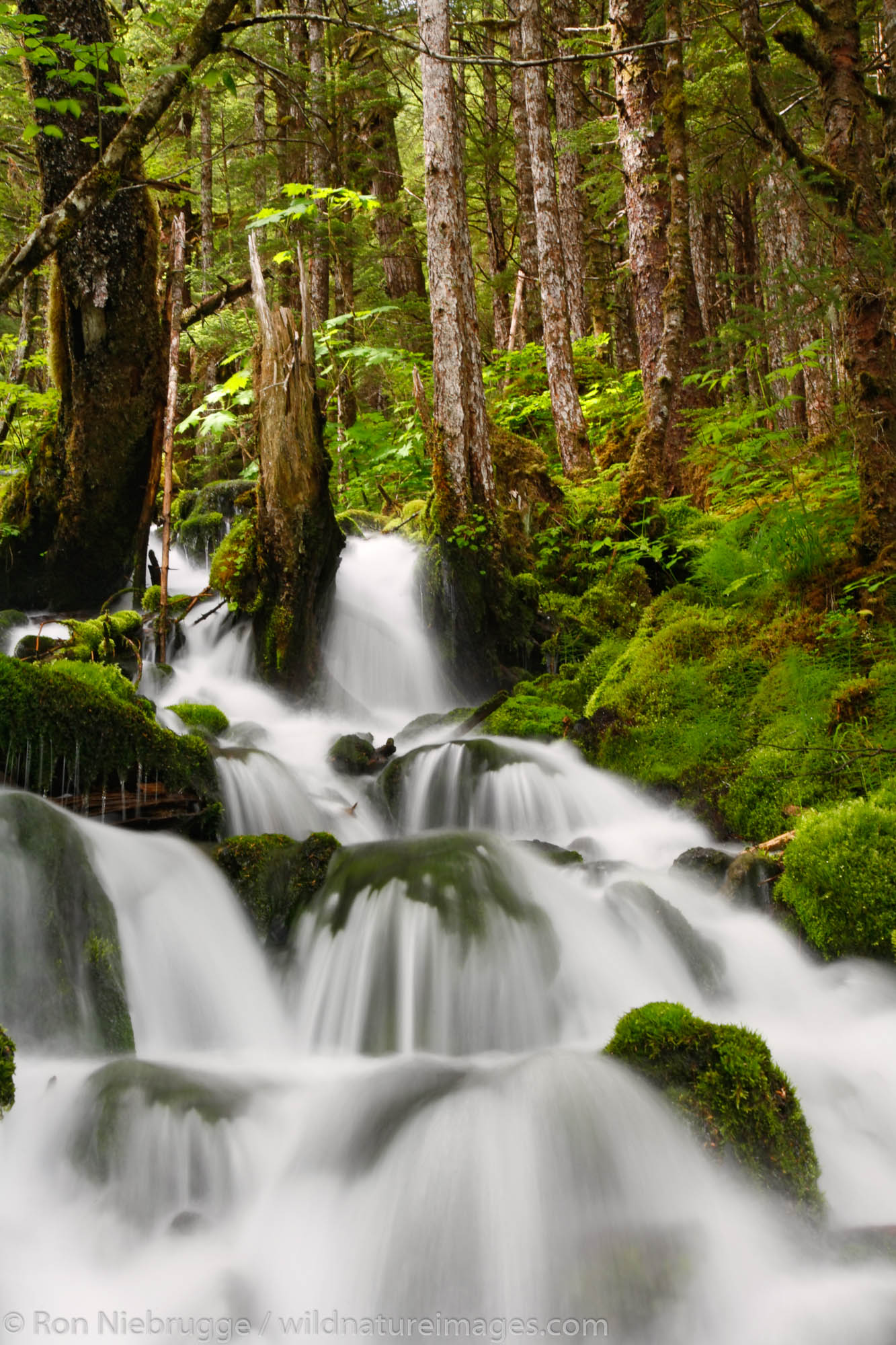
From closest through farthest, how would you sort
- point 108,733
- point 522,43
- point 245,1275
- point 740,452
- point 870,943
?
point 245,1275, point 870,943, point 108,733, point 740,452, point 522,43

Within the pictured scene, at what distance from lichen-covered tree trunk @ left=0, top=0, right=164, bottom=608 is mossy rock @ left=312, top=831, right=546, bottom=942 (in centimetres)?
521

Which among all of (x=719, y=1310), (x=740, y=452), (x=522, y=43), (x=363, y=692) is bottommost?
(x=719, y=1310)

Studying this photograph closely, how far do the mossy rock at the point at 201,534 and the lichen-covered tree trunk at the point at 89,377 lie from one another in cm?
291

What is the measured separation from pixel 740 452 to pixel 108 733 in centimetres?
592

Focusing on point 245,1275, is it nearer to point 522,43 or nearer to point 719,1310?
point 719,1310

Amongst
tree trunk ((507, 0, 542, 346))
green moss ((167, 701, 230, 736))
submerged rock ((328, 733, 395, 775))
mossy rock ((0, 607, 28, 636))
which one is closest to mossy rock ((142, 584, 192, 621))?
mossy rock ((0, 607, 28, 636))

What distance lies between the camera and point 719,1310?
2.66 m

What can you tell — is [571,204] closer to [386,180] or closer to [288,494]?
[386,180]

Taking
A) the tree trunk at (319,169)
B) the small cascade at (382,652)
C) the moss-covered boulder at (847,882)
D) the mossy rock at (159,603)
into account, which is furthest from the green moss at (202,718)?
the tree trunk at (319,169)

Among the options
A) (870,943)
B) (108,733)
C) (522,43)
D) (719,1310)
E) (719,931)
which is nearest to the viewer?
(719,1310)

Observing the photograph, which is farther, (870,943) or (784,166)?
(784,166)

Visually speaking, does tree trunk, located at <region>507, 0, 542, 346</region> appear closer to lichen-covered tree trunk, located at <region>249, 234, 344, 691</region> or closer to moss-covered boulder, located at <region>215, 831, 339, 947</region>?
lichen-covered tree trunk, located at <region>249, 234, 344, 691</region>

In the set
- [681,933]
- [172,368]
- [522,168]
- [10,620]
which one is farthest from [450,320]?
[522,168]

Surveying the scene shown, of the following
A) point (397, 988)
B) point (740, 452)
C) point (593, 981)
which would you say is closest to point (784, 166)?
point (740, 452)
